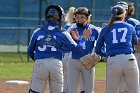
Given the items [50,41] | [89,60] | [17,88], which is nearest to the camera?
[50,41]

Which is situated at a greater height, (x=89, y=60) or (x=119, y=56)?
(x=119, y=56)

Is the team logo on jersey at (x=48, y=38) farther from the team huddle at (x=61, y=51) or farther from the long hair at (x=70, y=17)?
the long hair at (x=70, y=17)

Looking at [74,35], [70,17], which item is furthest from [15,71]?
[74,35]

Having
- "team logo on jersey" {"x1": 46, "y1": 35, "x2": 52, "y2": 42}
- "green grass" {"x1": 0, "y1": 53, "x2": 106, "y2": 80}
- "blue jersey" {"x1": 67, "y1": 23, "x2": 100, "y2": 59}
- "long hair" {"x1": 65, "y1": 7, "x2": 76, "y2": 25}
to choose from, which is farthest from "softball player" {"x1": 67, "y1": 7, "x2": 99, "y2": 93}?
"green grass" {"x1": 0, "y1": 53, "x2": 106, "y2": 80}

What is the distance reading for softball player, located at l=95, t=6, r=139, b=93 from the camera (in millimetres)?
9211

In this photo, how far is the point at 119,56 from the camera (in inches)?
364

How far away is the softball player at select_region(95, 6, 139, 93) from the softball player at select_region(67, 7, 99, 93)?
1.51m

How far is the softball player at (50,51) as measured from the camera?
29.8 feet

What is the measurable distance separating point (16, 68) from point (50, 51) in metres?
11.7

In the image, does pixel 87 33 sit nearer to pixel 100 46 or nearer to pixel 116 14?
pixel 100 46

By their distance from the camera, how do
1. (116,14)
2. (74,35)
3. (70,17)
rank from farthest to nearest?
(70,17) → (74,35) → (116,14)

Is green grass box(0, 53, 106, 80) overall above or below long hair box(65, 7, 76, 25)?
below

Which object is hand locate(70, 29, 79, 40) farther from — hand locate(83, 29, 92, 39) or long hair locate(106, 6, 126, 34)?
long hair locate(106, 6, 126, 34)

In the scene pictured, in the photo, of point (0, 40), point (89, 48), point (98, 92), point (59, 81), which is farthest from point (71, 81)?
point (0, 40)
